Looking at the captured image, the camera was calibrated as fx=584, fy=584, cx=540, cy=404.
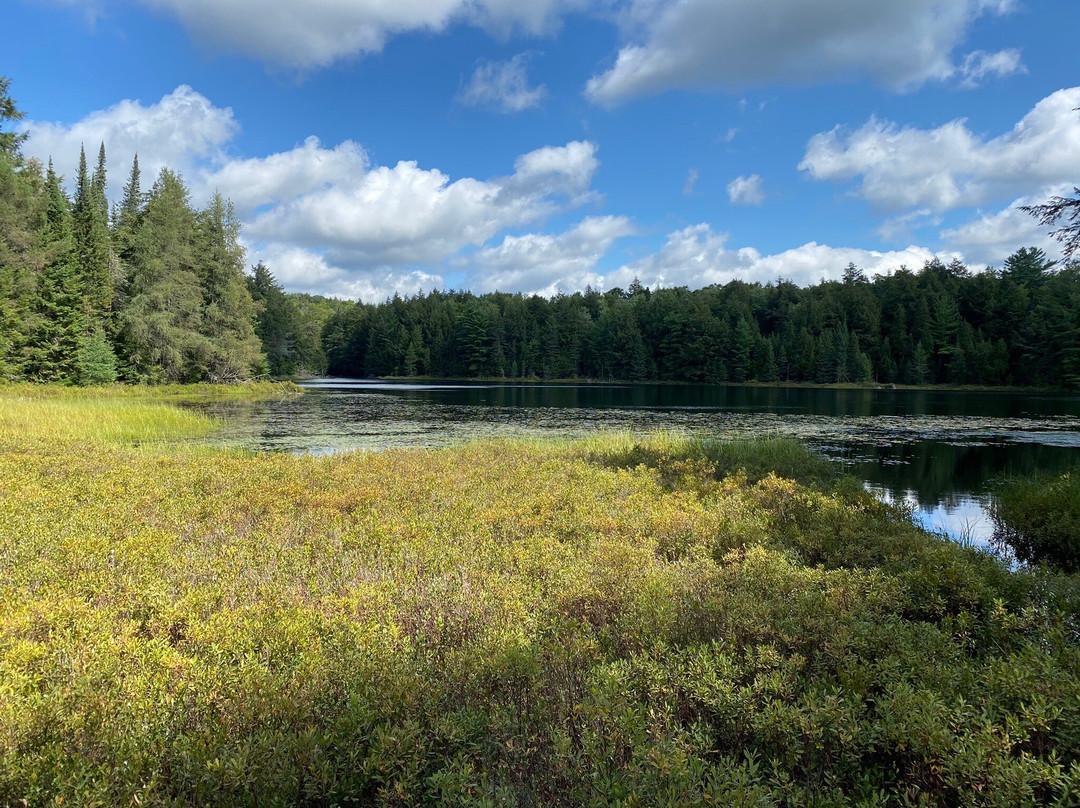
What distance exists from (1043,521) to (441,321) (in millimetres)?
129218

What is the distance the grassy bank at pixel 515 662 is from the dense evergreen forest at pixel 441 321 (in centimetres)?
1800

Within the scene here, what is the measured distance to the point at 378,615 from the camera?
5.25 meters

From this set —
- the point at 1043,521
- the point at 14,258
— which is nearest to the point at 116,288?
the point at 14,258

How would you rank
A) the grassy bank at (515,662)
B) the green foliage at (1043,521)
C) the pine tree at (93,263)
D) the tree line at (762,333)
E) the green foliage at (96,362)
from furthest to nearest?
the tree line at (762,333) → the pine tree at (93,263) → the green foliage at (96,362) → the green foliage at (1043,521) → the grassy bank at (515,662)

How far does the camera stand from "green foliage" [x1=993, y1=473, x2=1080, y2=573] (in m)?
10.3

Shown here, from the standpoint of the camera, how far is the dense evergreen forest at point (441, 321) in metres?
40.6

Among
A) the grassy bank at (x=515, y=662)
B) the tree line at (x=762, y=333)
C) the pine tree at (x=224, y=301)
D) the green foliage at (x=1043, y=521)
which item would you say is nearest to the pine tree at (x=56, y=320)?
the pine tree at (x=224, y=301)

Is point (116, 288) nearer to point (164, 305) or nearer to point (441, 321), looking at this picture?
point (164, 305)

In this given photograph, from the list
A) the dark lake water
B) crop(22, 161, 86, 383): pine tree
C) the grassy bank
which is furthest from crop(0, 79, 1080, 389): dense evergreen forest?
the grassy bank

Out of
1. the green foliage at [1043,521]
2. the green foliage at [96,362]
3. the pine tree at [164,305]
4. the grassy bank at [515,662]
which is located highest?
the pine tree at [164,305]

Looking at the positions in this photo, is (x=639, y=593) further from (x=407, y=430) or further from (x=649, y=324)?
(x=649, y=324)

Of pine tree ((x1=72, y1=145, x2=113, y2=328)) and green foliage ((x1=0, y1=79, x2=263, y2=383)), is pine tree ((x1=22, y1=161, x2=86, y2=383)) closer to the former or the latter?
green foliage ((x1=0, y1=79, x2=263, y2=383))

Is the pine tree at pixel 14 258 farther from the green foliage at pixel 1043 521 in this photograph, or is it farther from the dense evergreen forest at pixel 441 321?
the green foliage at pixel 1043 521

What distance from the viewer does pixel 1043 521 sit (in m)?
11.2
